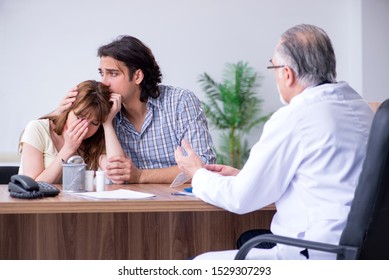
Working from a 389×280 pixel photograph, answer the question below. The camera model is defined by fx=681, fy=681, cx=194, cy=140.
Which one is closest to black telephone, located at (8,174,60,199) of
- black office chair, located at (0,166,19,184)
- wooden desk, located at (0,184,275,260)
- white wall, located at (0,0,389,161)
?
wooden desk, located at (0,184,275,260)

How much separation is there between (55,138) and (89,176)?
0.64m

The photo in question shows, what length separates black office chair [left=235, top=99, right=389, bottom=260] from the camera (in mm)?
1742

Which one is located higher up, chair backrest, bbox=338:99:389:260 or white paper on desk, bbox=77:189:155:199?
chair backrest, bbox=338:99:389:260

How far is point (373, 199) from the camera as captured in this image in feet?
5.79

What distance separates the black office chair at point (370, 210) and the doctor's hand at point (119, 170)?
1289 mm

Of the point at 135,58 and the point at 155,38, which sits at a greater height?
the point at 155,38

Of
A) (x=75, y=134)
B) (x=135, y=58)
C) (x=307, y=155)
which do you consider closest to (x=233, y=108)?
(x=135, y=58)

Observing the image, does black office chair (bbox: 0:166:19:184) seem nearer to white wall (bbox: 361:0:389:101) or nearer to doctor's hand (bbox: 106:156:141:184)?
doctor's hand (bbox: 106:156:141:184)

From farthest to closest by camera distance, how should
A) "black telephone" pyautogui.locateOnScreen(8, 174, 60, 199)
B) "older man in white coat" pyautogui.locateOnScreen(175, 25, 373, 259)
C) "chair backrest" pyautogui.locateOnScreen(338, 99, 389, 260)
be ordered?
"black telephone" pyautogui.locateOnScreen(8, 174, 60, 199), "older man in white coat" pyautogui.locateOnScreen(175, 25, 373, 259), "chair backrest" pyautogui.locateOnScreen(338, 99, 389, 260)

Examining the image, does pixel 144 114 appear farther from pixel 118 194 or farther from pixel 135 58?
pixel 118 194

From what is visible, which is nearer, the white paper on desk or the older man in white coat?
the older man in white coat

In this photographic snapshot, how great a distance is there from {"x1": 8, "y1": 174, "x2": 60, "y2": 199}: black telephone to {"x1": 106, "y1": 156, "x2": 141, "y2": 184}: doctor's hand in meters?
0.55

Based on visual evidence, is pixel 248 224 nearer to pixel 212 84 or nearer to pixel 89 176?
pixel 89 176

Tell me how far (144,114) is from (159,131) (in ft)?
0.39
